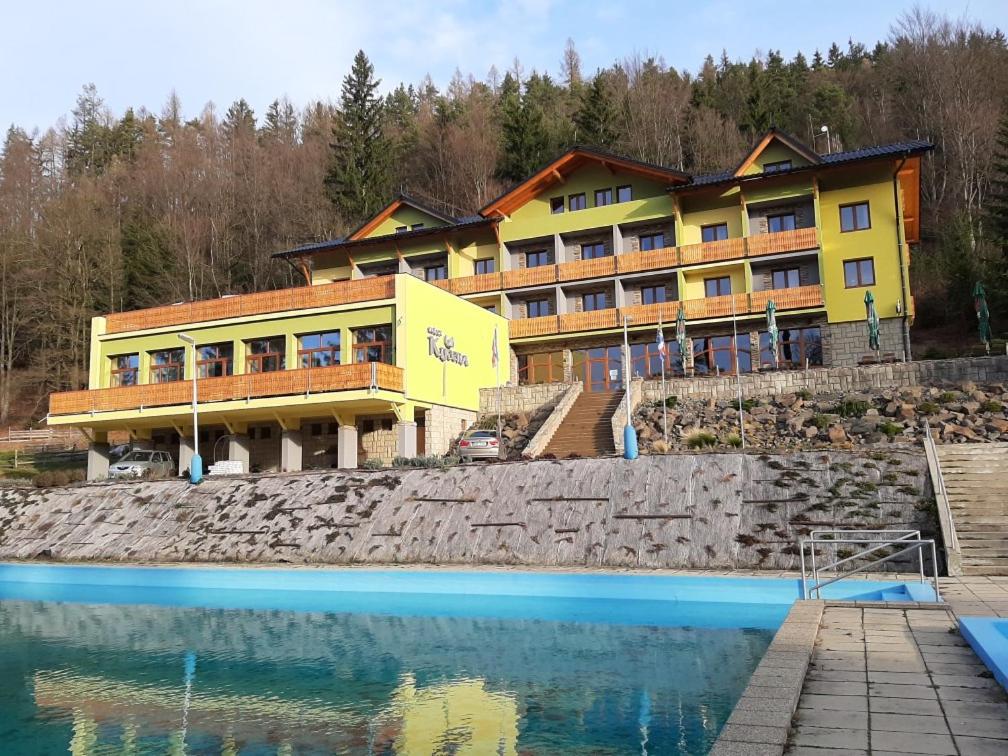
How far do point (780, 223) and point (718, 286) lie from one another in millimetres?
4283

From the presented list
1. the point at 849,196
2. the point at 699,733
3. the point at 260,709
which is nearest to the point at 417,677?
the point at 260,709

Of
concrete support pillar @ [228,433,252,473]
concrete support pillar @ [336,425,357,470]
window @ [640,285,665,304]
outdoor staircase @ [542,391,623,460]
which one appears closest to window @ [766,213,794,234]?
window @ [640,285,665,304]

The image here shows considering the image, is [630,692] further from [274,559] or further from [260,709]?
[274,559]

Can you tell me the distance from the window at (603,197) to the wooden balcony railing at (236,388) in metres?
18.0

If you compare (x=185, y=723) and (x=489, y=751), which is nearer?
(x=489, y=751)

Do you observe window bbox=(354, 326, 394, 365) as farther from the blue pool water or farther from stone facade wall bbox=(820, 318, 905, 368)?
stone facade wall bbox=(820, 318, 905, 368)

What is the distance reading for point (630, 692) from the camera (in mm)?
9555

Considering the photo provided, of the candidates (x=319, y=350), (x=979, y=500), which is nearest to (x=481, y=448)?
(x=319, y=350)

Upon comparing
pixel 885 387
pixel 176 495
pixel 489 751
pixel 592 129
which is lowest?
pixel 489 751

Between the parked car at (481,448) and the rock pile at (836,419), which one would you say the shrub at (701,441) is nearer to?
the rock pile at (836,419)

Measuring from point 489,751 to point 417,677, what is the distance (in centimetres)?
310

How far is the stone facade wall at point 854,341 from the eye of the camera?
35.7 meters

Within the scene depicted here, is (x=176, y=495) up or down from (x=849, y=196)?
down

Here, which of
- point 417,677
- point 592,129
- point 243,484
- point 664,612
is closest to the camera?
point 417,677
